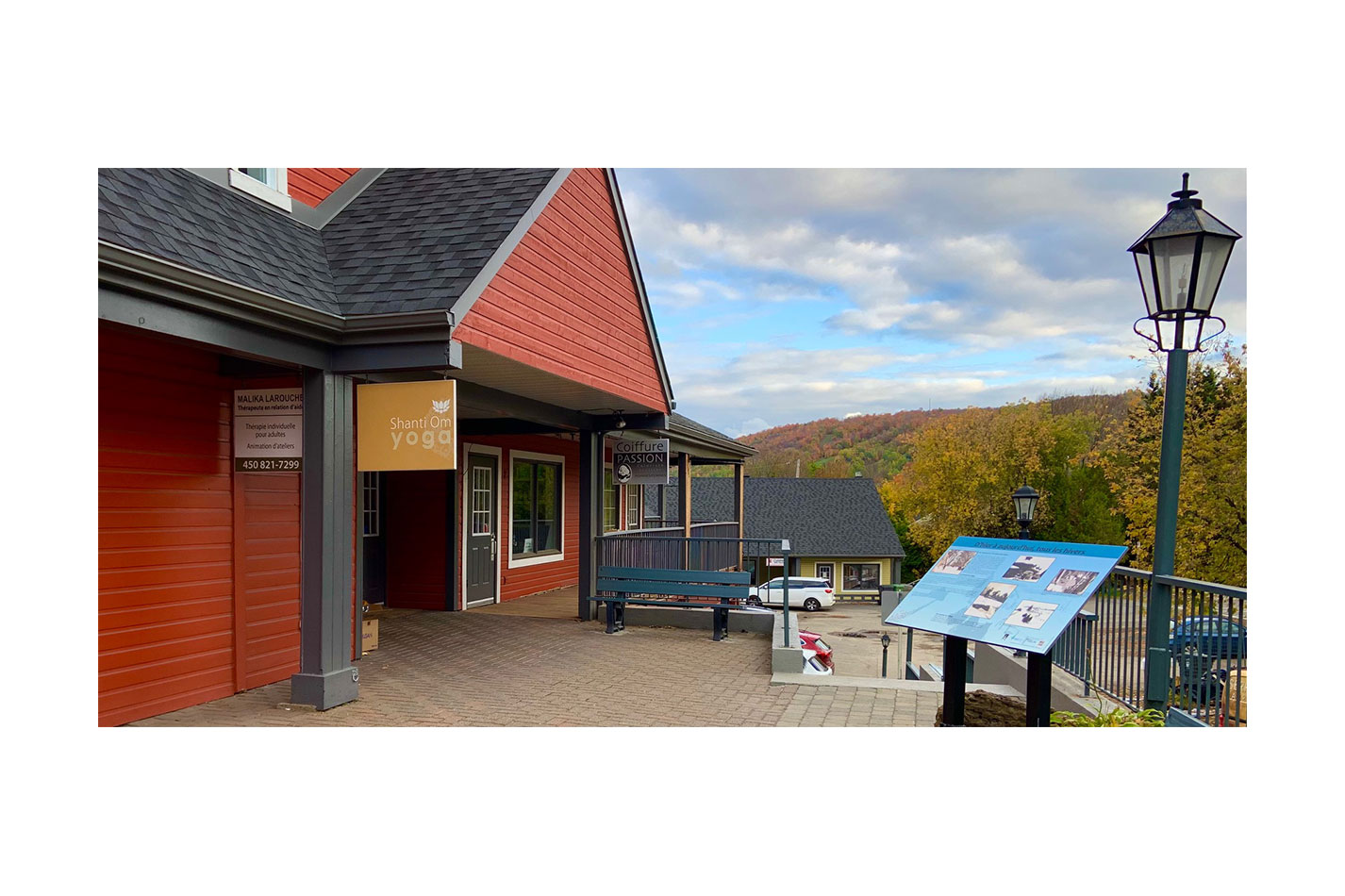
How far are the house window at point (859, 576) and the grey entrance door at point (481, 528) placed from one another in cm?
3463

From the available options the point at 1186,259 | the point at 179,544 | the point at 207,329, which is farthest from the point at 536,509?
the point at 1186,259

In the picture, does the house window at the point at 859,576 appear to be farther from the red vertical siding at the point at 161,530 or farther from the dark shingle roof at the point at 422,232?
the red vertical siding at the point at 161,530

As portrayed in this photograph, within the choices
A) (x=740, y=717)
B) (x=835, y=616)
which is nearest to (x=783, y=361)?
(x=835, y=616)

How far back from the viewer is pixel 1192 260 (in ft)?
17.2

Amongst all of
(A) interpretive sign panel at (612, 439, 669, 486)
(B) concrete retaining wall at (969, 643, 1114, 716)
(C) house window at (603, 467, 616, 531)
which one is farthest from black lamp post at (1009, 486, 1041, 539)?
(C) house window at (603, 467, 616, 531)

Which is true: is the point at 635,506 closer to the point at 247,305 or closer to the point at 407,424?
the point at 407,424

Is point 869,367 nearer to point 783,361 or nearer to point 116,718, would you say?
point 783,361

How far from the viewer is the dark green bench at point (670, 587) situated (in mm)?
10570

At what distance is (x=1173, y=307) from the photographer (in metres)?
5.32

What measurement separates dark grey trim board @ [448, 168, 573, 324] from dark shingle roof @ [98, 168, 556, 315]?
0.05 meters

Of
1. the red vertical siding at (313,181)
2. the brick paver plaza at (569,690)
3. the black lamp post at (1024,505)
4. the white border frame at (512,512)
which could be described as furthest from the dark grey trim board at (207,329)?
the black lamp post at (1024,505)

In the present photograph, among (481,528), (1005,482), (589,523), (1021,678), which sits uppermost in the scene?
(589,523)

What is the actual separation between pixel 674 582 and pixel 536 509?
18.7ft
